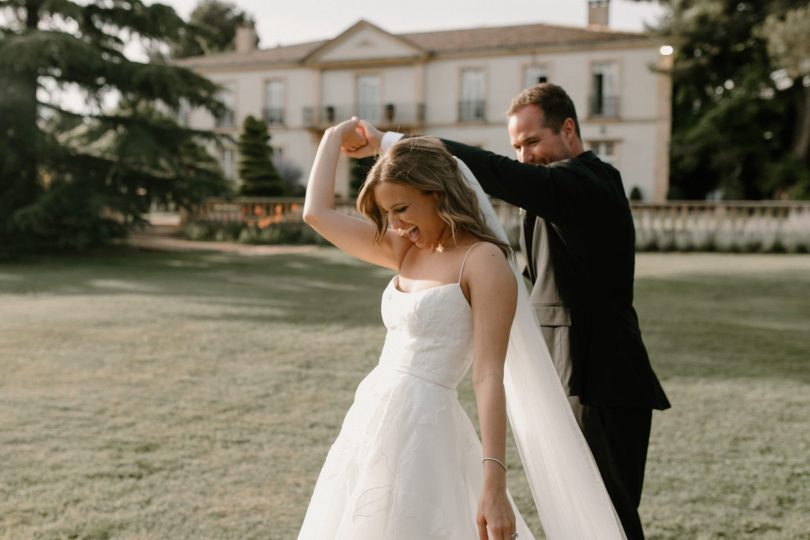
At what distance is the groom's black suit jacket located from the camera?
262 cm

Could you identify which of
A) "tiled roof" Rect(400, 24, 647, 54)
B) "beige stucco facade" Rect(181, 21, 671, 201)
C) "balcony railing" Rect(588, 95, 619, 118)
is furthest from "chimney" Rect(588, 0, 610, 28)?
"balcony railing" Rect(588, 95, 619, 118)

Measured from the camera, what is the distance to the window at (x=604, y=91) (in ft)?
108

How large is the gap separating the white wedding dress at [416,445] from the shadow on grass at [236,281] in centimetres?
702

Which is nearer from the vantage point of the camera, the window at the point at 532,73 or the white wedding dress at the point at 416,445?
the white wedding dress at the point at 416,445

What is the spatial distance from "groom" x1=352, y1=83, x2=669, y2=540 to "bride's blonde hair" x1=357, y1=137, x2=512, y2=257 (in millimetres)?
430

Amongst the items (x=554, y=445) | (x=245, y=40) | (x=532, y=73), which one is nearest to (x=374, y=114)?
(x=532, y=73)

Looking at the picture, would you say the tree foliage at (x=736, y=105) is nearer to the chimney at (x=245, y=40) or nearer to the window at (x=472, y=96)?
the window at (x=472, y=96)

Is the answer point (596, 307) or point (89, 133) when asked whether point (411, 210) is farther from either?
point (89, 133)

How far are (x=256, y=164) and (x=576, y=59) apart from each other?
48.1ft

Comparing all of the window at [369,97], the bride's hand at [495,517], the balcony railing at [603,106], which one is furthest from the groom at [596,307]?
the window at [369,97]

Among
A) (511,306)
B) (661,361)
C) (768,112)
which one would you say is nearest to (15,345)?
(661,361)

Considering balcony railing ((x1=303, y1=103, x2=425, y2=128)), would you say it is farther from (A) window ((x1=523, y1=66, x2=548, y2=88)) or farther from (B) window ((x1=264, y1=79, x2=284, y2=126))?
(A) window ((x1=523, y1=66, x2=548, y2=88))

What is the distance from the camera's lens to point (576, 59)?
33156 millimetres

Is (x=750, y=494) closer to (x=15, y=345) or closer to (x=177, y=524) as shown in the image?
(x=177, y=524)
